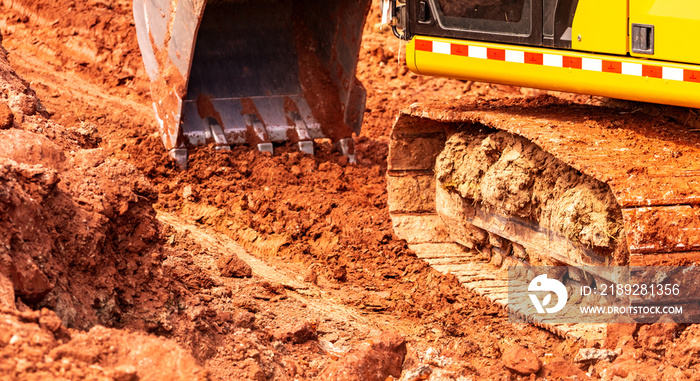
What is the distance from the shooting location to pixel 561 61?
3.87 m

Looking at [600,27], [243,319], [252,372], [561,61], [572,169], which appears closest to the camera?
[252,372]

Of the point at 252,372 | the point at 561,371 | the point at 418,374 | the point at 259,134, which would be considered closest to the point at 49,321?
the point at 252,372

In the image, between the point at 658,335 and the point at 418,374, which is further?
the point at 658,335

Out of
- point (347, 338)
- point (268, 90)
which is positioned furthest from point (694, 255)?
point (268, 90)

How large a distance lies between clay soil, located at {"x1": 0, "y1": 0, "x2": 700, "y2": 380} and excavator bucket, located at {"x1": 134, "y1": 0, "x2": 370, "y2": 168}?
220mm

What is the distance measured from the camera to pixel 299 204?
212 inches

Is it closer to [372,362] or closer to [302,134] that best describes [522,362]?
[372,362]

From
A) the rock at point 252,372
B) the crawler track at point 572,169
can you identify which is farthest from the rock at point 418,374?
the crawler track at point 572,169

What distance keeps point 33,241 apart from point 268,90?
400 centimetres

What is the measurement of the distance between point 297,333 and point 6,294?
1.40 metres

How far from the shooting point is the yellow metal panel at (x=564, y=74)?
3.54 m

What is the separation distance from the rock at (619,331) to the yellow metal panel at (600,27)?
1250mm

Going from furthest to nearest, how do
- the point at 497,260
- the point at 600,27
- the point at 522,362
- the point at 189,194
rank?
the point at 189,194 → the point at 497,260 → the point at 600,27 → the point at 522,362

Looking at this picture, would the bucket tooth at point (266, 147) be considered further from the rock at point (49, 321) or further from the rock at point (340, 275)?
the rock at point (49, 321)
